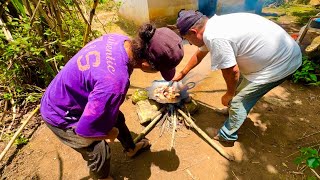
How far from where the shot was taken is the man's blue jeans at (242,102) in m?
2.72

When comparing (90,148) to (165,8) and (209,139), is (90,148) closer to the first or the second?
(209,139)

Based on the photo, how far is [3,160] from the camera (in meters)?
3.16

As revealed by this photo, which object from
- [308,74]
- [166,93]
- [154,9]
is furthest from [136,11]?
[308,74]

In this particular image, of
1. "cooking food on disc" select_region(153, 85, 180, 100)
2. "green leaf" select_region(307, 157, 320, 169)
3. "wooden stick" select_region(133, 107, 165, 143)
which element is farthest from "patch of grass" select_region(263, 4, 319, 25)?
"green leaf" select_region(307, 157, 320, 169)

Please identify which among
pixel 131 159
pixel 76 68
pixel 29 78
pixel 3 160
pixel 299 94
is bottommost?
pixel 299 94

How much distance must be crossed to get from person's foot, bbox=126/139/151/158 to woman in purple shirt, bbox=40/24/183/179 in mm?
1223

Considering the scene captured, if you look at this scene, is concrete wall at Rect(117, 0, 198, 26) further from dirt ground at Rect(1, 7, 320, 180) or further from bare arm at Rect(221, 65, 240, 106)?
bare arm at Rect(221, 65, 240, 106)

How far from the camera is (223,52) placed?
7.82 ft

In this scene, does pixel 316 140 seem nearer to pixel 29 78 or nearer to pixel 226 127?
pixel 226 127

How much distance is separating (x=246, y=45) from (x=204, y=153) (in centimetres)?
159

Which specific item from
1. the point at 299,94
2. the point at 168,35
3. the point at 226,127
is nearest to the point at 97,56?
the point at 168,35

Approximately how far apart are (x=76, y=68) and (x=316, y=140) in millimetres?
3415

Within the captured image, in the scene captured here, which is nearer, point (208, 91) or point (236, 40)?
point (236, 40)

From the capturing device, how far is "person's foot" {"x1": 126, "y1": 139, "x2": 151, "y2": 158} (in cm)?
307
